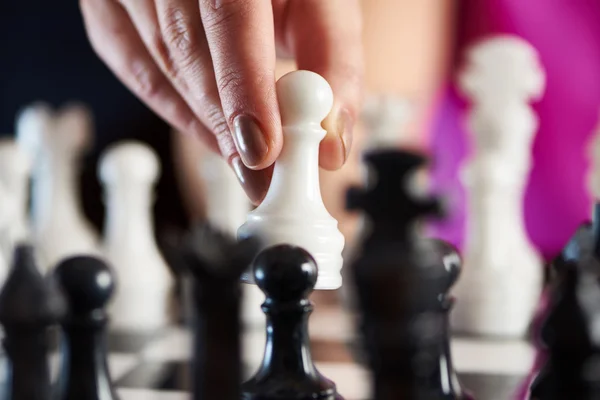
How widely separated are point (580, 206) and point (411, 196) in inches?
68.3

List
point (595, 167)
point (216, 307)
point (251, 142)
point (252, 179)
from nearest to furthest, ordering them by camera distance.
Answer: point (216, 307) < point (251, 142) < point (252, 179) < point (595, 167)

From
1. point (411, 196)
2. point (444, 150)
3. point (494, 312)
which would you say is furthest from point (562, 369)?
point (444, 150)

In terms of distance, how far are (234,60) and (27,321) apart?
0.32 meters

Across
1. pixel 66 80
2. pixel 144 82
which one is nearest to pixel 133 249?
pixel 144 82

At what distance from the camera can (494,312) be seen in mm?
1356

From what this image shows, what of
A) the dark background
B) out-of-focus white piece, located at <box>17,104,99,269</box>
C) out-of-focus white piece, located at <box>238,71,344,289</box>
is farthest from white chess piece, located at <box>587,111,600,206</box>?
the dark background

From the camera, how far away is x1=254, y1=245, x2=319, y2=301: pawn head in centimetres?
58

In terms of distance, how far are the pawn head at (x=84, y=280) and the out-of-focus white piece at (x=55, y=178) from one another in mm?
907

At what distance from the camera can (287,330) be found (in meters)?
0.64

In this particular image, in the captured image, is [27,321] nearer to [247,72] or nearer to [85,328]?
[85,328]

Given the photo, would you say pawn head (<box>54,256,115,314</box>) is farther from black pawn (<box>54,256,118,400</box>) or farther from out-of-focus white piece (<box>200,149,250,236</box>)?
out-of-focus white piece (<box>200,149,250,236</box>)

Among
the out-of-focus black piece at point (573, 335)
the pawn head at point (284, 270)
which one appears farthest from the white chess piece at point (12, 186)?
the out-of-focus black piece at point (573, 335)

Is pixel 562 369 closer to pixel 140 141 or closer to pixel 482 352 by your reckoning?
pixel 482 352

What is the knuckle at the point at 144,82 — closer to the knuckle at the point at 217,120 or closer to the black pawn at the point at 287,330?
the knuckle at the point at 217,120
